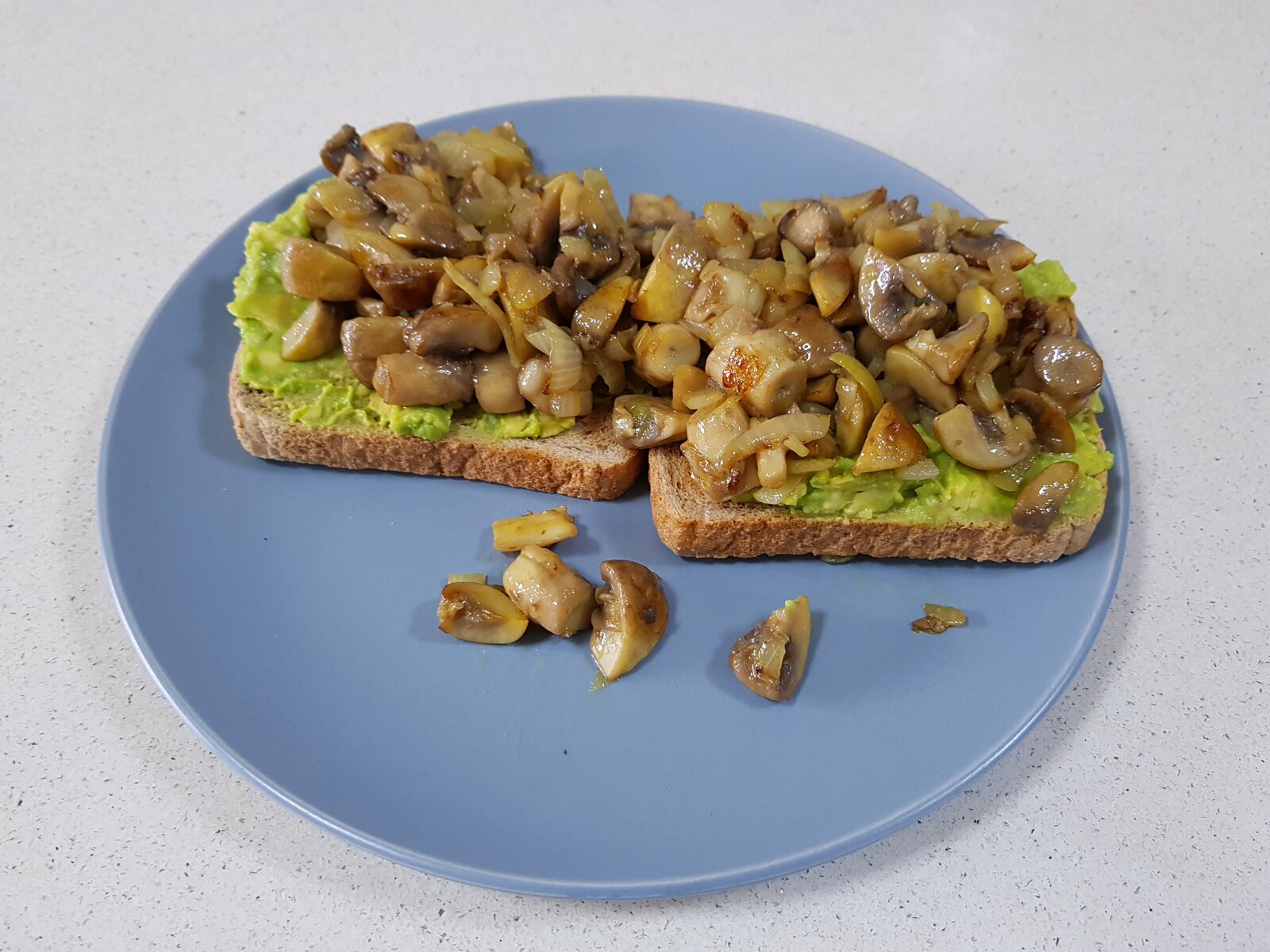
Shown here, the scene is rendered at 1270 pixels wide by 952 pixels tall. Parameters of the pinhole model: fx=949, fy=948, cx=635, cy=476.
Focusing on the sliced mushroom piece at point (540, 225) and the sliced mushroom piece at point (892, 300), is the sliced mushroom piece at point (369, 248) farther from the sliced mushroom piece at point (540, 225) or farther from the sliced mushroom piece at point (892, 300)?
the sliced mushroom piece at point (892, 300)

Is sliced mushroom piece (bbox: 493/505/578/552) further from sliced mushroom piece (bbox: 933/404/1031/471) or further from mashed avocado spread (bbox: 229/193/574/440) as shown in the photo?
sliced mushroom piece (bbox: 933/404/1031/471)

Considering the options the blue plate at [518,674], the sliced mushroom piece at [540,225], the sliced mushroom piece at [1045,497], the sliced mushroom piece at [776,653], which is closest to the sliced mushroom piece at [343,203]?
the sliced mushroom piece at [540,225]

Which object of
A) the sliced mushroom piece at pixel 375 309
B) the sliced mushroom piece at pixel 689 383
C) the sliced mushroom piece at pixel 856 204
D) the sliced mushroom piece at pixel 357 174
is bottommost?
the sliced mushroom piece at pixel 375 309

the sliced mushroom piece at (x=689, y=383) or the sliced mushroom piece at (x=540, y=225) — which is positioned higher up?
the sliced mushroom piece at (x=540, y=225)

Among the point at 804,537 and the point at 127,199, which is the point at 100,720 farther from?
the point at 127,199

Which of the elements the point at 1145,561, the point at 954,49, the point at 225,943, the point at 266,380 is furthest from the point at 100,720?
the point at 954,49

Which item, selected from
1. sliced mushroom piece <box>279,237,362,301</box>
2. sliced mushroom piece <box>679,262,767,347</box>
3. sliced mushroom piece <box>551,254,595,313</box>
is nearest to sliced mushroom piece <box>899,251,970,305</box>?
sliced mushroom piece <box>679,262,767,347</box>
